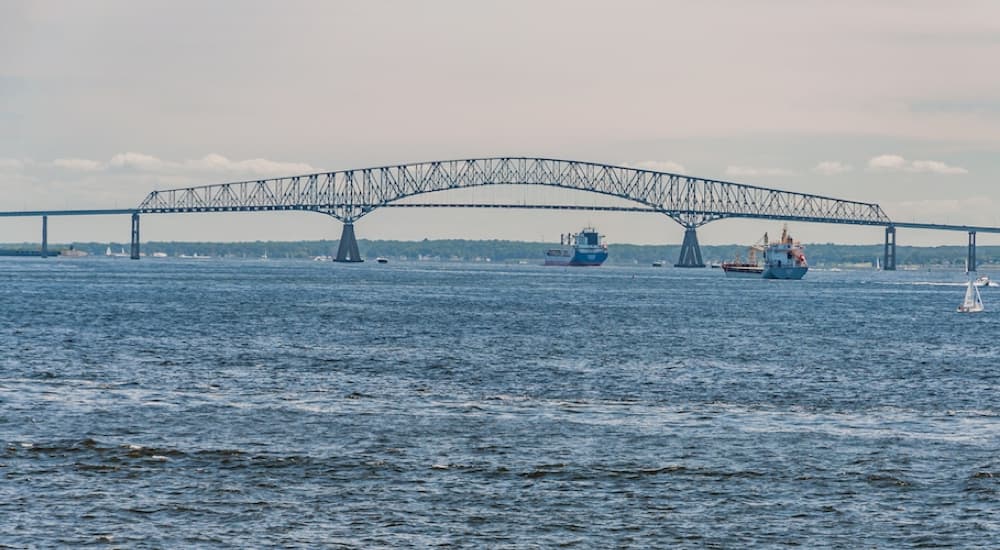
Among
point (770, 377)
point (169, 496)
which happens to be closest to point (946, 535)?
point (169, 496)

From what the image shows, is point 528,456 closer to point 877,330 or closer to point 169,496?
point 169,496

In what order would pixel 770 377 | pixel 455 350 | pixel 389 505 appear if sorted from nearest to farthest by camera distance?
pixel 389 505
pixel 770 377
pixel 455 350

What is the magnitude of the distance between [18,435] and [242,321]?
45.6 m

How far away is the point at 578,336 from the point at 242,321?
65.2 ft

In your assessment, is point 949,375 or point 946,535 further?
point 949,375

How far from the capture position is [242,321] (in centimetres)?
7619

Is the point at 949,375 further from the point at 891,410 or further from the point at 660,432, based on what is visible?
the point at 660,432

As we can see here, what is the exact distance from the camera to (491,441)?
3120cm

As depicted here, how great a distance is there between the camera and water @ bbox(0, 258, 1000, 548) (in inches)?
902

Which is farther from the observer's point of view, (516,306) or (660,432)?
(516,306)

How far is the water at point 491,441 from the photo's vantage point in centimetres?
2292

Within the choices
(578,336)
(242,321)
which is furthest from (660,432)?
(242,321)

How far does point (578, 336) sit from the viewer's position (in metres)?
67.3

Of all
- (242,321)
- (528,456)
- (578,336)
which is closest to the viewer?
(528,456)
